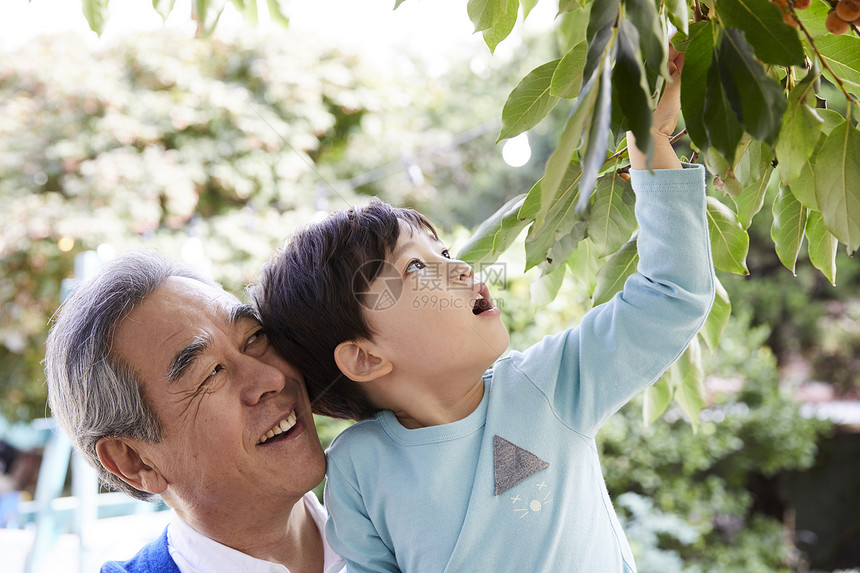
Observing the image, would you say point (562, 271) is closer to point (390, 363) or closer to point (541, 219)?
point (390, 363)

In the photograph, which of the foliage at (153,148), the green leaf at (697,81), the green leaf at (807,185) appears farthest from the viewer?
the foliage at (153,148)

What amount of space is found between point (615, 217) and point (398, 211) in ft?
0.95

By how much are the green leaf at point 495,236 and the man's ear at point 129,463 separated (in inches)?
20.4

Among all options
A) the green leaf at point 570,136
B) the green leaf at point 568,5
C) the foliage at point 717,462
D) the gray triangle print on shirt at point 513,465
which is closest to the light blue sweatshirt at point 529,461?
the gray triangle print on shirt at point 513,465

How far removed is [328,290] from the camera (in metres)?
0.92

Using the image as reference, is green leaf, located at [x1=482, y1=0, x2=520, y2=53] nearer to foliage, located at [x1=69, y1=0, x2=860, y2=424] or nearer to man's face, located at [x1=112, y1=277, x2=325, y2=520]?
foliage, located at [x1=69, y1=0, x2=860, y2=424]

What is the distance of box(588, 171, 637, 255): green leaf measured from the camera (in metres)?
0.80

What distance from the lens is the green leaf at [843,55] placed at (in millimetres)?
617

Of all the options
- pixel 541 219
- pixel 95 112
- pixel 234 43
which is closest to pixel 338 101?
pixel 234 43

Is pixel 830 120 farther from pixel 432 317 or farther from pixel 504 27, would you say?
pixel 432 317

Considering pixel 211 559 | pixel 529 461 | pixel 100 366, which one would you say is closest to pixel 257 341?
pixel 100 366

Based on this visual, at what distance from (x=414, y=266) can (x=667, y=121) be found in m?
0.35

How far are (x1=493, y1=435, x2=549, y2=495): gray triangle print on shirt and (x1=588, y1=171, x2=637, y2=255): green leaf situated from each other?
0.26 metres

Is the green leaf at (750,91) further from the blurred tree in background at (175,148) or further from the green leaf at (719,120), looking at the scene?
the blurred tree in background at (175,148)
